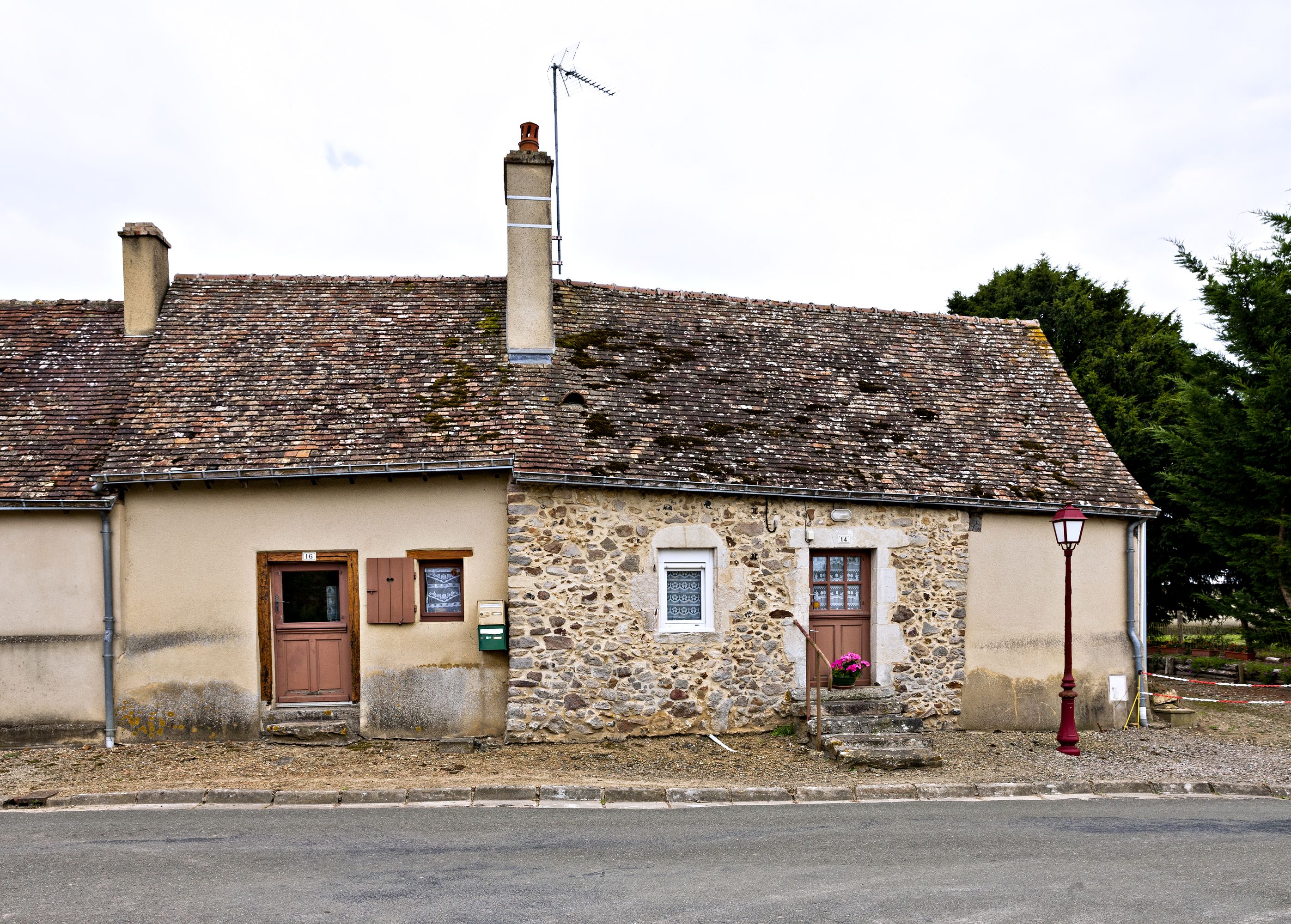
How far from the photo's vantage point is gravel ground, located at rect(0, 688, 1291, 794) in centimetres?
883

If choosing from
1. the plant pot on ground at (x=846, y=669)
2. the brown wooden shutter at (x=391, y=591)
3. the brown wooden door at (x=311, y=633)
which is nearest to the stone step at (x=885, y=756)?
the plant pot on ground at (x=846, y=669)

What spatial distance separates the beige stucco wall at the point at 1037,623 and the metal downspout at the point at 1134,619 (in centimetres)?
6

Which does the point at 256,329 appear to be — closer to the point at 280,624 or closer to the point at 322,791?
the point at 280,624

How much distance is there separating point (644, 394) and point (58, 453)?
7.09 metres

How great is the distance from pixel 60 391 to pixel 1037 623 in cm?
1306

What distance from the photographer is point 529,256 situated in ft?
39.5

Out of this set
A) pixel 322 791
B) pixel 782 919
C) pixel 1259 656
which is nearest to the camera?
pixel 782 919

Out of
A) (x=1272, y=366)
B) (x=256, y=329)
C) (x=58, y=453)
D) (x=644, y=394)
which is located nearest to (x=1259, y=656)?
(x=1272, y=366)

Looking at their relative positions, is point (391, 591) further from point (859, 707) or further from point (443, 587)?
point (859, 707)

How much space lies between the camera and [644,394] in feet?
38.9

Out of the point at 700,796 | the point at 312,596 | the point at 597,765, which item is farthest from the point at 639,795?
the point at 312,596

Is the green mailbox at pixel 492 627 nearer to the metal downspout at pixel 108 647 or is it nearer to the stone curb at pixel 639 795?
the stone curb at pixel 639 795

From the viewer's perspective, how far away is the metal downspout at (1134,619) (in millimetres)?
12227

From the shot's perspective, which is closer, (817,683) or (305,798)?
(305,798)
